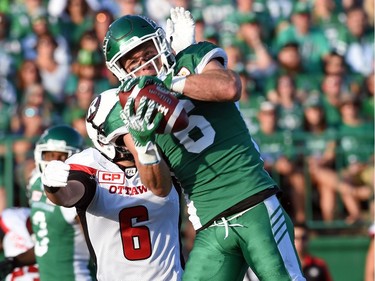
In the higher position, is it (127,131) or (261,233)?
(127,131)

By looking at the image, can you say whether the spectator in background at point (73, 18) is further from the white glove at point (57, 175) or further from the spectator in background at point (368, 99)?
the white glove at point (57, 175)

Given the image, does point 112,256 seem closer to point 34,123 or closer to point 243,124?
point 243,124

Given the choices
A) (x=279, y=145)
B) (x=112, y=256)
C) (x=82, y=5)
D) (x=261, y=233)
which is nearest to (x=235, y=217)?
(x=261, y=233)

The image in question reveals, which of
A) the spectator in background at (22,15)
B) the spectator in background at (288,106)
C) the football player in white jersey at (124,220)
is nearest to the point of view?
the football player in white jersey at (124,220)

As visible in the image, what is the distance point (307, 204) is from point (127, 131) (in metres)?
5.43

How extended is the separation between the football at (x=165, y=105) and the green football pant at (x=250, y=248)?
631 millimetres

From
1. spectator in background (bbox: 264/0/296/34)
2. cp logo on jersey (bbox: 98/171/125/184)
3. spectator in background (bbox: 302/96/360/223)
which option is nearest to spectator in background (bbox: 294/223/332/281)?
spectator in background (bbox: 302/96/360/223)

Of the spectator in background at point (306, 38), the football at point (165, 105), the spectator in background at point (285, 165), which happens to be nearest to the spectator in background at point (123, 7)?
the spectator in background at point (306, 38)

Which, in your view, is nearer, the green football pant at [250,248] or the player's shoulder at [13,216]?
the green football pant at [250,248]

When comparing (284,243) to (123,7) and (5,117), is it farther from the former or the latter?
(123,7)

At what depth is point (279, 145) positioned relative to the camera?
399 inches

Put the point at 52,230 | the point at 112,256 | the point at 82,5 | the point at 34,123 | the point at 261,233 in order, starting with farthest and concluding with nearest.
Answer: the point at 82,5
the point at 34,123
the point at 52,230
the point at 112,256
the point at 261,233

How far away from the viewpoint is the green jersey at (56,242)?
6496 millimetres

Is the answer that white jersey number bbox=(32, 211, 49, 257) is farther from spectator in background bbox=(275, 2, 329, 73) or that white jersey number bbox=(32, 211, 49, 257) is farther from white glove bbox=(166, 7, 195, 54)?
spectator in background bbox=(275, 2, 329, 73)
